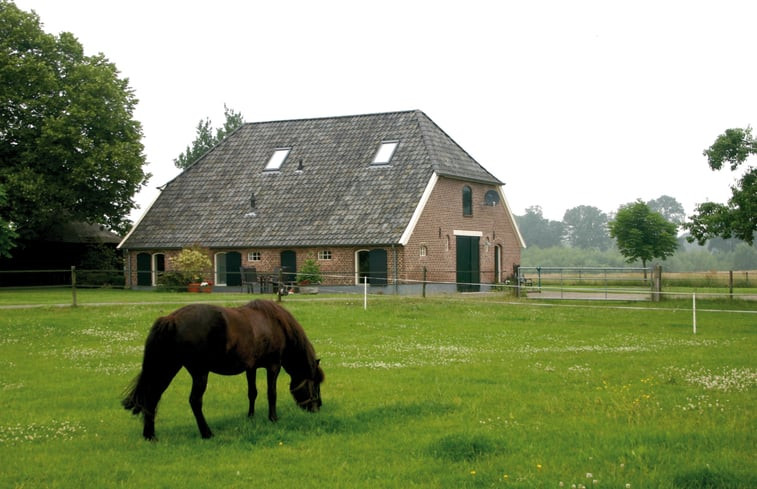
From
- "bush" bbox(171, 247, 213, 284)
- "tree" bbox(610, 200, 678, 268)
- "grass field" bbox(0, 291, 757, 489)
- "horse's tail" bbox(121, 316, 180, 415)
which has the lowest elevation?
"grass field" bbox(0, 291, 757, 489)

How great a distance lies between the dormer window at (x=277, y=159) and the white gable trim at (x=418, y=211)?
9.61 metres

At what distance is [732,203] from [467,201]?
13980mm

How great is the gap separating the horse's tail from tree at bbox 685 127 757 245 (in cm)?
2561

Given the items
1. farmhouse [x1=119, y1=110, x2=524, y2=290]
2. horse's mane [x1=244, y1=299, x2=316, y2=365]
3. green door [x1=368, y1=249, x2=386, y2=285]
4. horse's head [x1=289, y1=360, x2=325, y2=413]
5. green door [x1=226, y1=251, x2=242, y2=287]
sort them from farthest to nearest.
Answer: green door [x1=226, y1=251, x2=242, y2=287], farmhouse [x1=119, y1=110, x2=524, y2=290], green door [x1=368, y1=249, x2=386, y2=285], horse's head [x1=289, y1=360, x2=325, y2=413], horse's mane [x1=244, y1=299, x2=316, y2=365]

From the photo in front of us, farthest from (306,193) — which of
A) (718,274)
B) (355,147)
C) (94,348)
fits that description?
(718,274)

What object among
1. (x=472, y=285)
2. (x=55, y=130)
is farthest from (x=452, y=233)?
(x=55, y=130)

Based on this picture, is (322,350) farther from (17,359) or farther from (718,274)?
(718,274)

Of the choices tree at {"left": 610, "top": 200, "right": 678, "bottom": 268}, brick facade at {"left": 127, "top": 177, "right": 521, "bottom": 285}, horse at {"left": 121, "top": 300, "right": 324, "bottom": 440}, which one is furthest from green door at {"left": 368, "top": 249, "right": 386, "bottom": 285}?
tree at {"left": 610, "top": 200, "right": 678, "bottom": 268}

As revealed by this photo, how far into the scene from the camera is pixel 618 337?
64.7ft

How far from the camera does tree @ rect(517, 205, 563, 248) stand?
140750 mm

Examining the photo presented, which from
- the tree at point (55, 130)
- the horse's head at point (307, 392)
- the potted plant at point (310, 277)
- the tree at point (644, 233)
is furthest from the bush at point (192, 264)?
the tree at point (644, 233)

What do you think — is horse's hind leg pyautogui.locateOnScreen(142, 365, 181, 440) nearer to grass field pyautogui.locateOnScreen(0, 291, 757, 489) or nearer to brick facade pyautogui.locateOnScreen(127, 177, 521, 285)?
grass field pyautogui.locateOnScreen(0, 291, 757, 489)

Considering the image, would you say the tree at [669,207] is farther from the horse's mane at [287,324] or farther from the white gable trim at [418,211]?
the horse's mane at [287,324]

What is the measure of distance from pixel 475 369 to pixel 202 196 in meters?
32.4
